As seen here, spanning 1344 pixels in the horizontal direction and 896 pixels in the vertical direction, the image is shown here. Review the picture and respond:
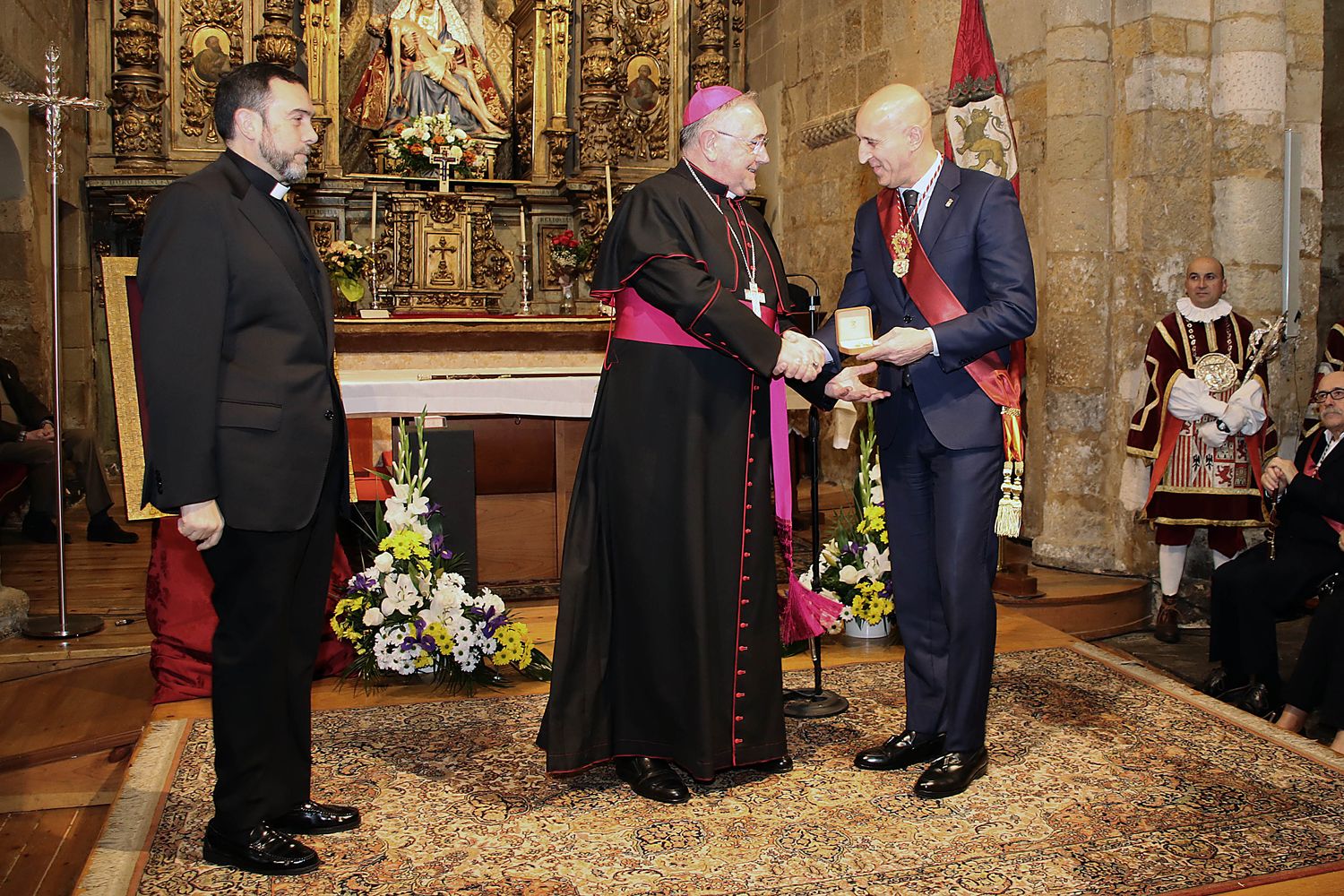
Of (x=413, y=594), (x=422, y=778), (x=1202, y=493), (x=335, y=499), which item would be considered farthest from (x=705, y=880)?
(x=1202, y=493)

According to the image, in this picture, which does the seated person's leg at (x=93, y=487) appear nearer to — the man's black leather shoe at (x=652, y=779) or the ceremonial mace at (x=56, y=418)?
the ceremonial mace at (x=56, y=418)

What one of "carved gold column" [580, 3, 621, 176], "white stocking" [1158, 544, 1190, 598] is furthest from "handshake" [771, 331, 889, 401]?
"carved gold column" [580, 3, 621, 176]

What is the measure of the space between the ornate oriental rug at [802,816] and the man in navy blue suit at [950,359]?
277mm

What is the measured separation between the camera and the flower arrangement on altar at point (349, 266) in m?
6.27

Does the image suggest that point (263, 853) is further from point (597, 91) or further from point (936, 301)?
point (597, 91)

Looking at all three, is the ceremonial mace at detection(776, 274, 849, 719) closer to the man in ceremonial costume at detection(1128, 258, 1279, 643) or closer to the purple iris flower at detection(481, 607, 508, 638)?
the purple iris flower at detection(481, 607, 508, 638)

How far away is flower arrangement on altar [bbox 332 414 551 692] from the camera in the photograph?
14.2 feet

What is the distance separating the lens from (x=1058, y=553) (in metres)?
6.75

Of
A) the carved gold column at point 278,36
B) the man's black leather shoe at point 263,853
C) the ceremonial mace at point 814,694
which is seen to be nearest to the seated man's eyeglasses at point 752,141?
the ceremonial mace at point 814,694

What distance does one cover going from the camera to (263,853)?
112 inches

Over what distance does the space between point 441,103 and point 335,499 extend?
6296 millimetres

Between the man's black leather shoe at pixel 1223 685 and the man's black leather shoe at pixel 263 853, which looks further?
the man's black leather shoe at pixel 1223 685

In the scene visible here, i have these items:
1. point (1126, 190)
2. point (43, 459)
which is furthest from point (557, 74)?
point (43, 459)

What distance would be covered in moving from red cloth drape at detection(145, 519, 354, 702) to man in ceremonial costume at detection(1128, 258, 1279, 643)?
3.87 meters
